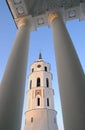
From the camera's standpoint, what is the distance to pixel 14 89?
124 inches

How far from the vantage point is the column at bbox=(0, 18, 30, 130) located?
2678 millimetres

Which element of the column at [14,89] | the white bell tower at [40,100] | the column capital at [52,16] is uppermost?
the white bell tower at [40,100]

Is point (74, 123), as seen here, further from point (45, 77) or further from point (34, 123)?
point (45, 77)

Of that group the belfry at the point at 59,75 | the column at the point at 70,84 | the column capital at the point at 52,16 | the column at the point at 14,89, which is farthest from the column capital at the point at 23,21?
the column at the point at 70,84

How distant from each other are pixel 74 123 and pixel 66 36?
245 cm

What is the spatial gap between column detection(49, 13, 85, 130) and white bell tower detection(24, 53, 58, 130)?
26223mm

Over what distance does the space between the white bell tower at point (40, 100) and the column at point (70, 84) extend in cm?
2622

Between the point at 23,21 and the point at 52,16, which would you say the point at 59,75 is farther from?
the point at 23,21

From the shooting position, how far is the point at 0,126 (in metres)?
2.52

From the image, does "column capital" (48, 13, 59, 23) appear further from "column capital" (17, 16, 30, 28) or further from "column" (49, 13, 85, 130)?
"column" (49, 13, 85, 130)

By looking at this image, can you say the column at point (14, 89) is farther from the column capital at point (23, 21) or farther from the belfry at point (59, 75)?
the column capital at point (23, 21)

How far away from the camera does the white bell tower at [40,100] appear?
29.0m

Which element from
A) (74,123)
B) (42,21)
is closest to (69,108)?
(74,123)

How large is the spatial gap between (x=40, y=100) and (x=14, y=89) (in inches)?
1184
